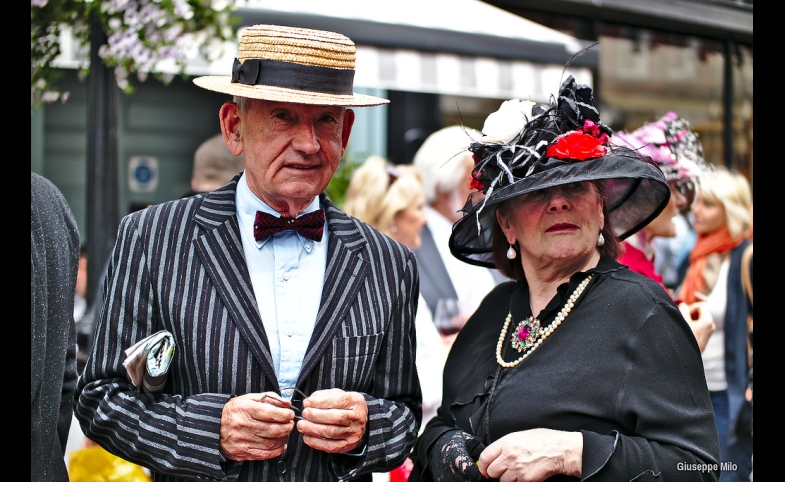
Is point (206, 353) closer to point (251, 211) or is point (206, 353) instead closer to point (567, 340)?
point (251, 211)

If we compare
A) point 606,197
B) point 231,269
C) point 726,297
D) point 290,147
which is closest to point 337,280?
point 231,269

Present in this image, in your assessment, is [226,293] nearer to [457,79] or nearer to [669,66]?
[457,79]

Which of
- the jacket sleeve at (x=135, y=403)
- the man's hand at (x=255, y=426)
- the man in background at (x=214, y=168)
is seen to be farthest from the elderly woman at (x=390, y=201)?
the man's hand at (x=255, y=426)

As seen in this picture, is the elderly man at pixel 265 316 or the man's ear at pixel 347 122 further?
the man's ear at pixel 347 122

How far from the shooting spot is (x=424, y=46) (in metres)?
6.85

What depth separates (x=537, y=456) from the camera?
2.21 meters

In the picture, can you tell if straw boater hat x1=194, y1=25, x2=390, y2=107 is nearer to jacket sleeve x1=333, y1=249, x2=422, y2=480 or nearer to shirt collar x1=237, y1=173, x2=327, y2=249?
shirt collar x1=237, y1=173, x2=327, y2=249

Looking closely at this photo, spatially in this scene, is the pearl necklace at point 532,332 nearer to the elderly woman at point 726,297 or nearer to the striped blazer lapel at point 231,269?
the striped blazer lapel at point 231,269

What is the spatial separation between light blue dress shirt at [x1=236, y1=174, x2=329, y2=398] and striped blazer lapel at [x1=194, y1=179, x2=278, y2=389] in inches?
1.7

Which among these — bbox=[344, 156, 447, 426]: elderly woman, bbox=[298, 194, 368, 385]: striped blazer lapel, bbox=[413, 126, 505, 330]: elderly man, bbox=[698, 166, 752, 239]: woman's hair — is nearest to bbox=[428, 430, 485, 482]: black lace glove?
bbox=[298, 194, 368, 385]: striped blazer lapel

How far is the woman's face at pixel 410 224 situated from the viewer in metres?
4.93

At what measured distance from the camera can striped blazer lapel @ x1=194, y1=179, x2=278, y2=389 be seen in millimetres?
2268

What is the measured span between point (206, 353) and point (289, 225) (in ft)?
1.41

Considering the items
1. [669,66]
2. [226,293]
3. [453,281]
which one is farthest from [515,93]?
[669,66]
